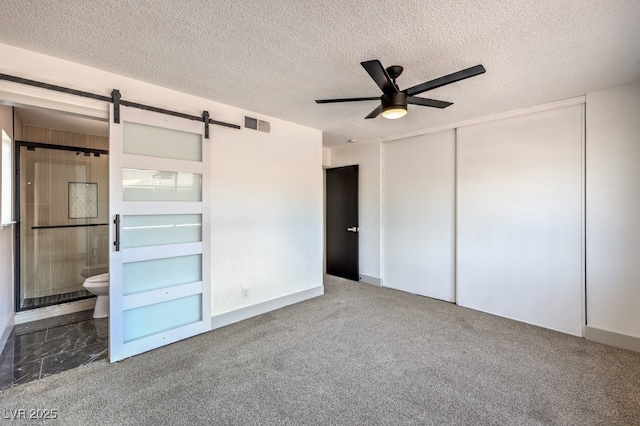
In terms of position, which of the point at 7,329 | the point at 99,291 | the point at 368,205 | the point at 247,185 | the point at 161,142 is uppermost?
the point at 161,142

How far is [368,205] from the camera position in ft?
17.2

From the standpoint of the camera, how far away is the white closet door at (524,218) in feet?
10.5

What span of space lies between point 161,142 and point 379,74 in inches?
87.1

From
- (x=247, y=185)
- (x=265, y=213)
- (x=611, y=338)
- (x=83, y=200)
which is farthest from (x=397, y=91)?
(x=83, y=200)

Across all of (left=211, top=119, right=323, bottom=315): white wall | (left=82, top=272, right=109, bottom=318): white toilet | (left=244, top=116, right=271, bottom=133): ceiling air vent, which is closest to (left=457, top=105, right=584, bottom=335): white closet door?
(left=211, top=119, right=323, bottom=315): white wall

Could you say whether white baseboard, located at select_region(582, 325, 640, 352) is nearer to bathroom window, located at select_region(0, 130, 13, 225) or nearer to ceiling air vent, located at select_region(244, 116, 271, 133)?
ceiling air vent, located at select_region(244, 116, 271, 133)

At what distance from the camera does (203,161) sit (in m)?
3.17

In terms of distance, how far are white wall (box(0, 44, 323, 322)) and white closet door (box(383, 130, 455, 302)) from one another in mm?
1293

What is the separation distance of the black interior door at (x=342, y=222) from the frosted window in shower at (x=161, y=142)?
119 inches

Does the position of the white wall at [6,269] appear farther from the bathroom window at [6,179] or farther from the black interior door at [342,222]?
the black interior door at [342,222]

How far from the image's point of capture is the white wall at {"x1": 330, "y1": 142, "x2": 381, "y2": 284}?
5.12 metres

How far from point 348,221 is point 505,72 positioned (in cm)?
350

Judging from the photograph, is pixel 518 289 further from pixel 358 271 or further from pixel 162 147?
pixel 162 147

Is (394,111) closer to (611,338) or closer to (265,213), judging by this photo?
(265,213)
